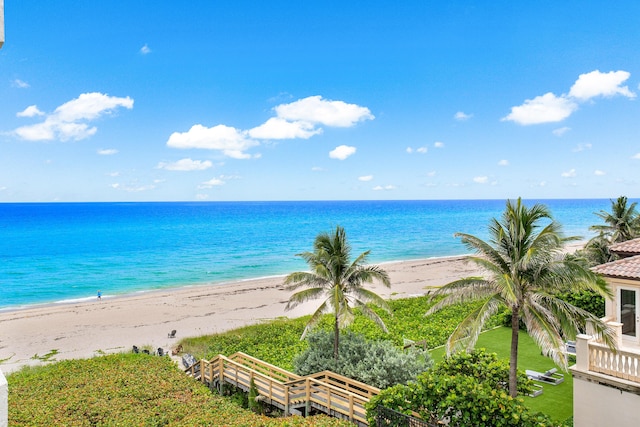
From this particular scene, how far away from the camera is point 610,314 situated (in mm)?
12000

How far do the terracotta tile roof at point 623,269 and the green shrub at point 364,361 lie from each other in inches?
260

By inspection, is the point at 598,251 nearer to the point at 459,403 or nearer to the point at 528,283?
the point at 528,283

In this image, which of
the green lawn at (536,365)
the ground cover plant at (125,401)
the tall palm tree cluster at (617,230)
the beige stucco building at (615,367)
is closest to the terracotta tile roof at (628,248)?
the beige stucco building at (615,367)

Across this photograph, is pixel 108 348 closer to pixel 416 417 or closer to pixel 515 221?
pixel 416 417

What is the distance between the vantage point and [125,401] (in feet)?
44.9

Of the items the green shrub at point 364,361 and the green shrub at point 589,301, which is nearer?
the green shrub at point 364,361

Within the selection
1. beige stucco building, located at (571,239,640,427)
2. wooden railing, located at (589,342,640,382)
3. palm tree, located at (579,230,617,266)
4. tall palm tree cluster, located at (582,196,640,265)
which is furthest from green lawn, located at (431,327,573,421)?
tall palm tree cluster, located at (582,196,640,265)

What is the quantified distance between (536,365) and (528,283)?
7.48 meters

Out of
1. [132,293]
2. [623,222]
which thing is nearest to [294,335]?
[623,222]

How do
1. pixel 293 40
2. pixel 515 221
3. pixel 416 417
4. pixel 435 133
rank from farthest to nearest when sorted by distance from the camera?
pixel 435 133
pixel 293 40
pixel 515 221
pixel 416 417

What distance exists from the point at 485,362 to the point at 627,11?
3698 cm

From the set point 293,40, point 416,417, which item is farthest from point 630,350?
point 293,40

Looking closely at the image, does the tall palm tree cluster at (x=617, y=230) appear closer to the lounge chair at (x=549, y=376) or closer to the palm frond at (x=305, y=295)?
the lounge chair at (x=549, y=376)

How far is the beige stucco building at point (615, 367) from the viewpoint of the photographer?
10.2 m
